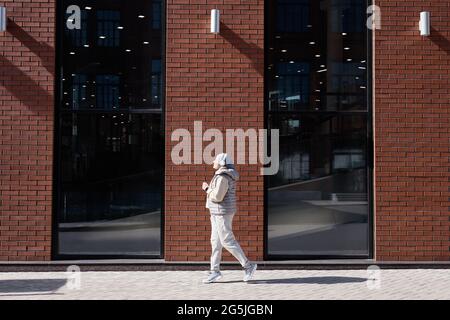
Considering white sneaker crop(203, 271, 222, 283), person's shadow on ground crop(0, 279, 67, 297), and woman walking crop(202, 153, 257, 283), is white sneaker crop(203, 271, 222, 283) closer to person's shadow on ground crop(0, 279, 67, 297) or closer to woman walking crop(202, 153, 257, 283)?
woman walking crop(202, 153, 257, 283)

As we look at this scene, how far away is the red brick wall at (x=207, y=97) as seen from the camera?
35.0 ft

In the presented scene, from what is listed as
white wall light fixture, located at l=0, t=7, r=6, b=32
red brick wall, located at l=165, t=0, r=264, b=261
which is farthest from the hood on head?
white wall light fixture, located at l=0, t=7, r=6, b=32

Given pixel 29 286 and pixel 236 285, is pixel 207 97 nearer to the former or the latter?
pixel 236 285

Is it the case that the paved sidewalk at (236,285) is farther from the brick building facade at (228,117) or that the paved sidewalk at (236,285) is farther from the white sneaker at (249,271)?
the brick building facade at (228,117)

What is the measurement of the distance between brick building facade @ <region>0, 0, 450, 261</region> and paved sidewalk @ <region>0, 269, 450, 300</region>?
63 cm

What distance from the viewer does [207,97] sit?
1074 centimetres

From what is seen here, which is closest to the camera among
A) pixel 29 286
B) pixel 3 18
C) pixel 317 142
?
pixel 29 286

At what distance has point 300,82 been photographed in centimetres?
1105

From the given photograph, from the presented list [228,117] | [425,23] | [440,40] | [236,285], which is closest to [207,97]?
[228,117]

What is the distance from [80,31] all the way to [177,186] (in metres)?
3.06

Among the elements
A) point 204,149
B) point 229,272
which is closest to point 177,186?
point 204,149

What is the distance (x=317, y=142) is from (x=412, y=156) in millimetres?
1550

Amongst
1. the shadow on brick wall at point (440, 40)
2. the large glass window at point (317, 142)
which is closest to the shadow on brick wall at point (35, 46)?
A: the large glass window at point (317, 142)

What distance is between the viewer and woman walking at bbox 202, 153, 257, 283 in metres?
9.49
